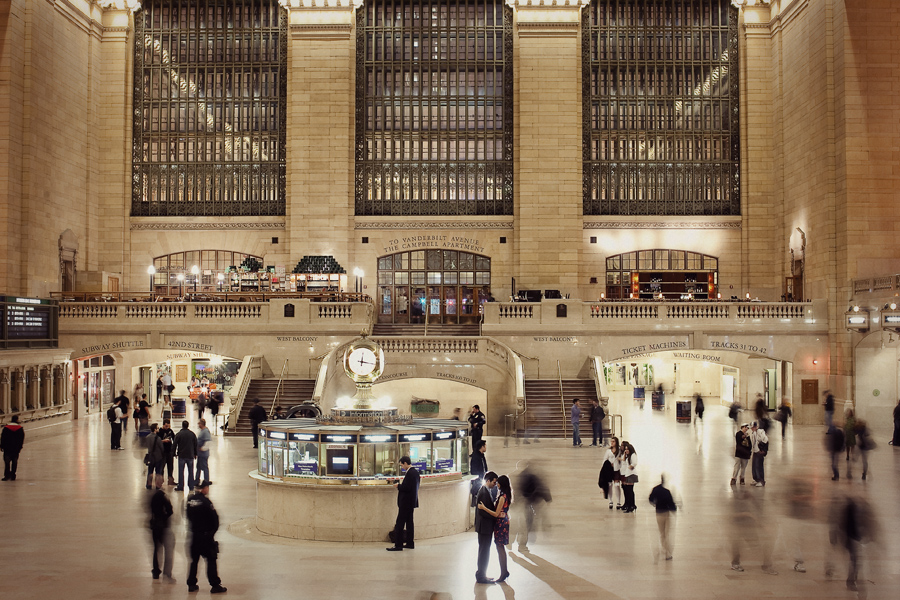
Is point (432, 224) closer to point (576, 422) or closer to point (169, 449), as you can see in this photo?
point (576, 422)

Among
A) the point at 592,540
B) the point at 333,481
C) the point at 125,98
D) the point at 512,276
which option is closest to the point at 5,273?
the point at 125,98

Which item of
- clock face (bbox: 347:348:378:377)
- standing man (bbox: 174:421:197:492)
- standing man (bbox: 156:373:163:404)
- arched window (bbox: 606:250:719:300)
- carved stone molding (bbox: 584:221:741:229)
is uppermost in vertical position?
carved stone molding (bbox: 584:221:741:229)

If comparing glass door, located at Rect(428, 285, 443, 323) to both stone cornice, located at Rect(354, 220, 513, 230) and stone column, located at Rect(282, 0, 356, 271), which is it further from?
stone column, located at Rect(282, 0, 356, 271)

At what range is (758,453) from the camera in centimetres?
1745

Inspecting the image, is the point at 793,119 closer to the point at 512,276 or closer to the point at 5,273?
the point at 512,276

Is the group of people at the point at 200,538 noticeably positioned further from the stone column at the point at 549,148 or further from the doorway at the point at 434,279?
the doorway at the point at 434,279

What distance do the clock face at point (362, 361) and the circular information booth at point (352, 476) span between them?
87 centimetres

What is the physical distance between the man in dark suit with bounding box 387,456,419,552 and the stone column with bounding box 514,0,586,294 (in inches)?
1015

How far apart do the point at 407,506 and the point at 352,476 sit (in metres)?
0.99

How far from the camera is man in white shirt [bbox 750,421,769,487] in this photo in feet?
57.2

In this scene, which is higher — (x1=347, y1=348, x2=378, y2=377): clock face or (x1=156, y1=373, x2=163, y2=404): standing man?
(x1=347, y1=348, x2=378, y2=377): clock face

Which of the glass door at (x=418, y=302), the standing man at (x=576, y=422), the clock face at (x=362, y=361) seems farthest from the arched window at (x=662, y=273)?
the clock face at (x=362, y=361)

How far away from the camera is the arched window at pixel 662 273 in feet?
125

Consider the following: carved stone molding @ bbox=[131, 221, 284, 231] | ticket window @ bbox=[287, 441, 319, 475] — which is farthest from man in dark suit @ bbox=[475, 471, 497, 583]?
carved stone molding @ bbox=[131, 221, 284, 231]
